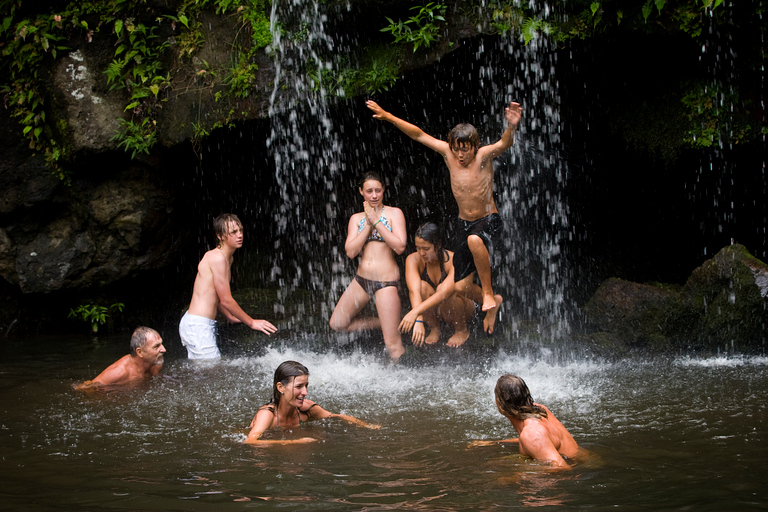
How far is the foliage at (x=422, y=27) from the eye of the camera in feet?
23.6

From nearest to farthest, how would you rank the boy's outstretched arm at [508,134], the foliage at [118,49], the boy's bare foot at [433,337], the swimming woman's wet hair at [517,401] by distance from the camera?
the swimming woman's wet hair at [517,401]
the boy's outstretched arm at [508,134]
the boy's bare foot at [433,337]
the foliage at [118,49]

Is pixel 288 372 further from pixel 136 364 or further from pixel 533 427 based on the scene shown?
pixel 136 364

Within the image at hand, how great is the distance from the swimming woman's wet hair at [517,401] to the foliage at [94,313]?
6.55 m

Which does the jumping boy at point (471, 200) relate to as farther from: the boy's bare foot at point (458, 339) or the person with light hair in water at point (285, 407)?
the person with light hair in water at point (285, 407)

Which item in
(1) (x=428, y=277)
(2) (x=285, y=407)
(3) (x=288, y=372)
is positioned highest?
(1) (x=428, y=277)

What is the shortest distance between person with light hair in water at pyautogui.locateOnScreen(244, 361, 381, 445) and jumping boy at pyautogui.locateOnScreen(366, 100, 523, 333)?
101 inches

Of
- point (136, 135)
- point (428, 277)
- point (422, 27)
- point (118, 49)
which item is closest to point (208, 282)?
point (136, 135)

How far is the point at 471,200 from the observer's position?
23.1ft

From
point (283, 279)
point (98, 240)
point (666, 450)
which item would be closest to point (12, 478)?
point (666, 450)

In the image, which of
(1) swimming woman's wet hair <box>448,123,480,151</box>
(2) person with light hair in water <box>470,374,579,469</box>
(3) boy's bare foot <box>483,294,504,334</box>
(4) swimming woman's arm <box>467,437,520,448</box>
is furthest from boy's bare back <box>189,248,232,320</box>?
(2) person with light hair in water <box>470,374,579,469</box>

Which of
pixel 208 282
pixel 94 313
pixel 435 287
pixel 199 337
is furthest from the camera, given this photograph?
pixel 94 313

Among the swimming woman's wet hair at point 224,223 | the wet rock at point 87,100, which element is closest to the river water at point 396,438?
the swimming woman's wet hair at point 224,223

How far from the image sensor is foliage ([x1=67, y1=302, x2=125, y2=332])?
8.90m

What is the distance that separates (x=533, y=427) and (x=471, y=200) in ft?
11.2
